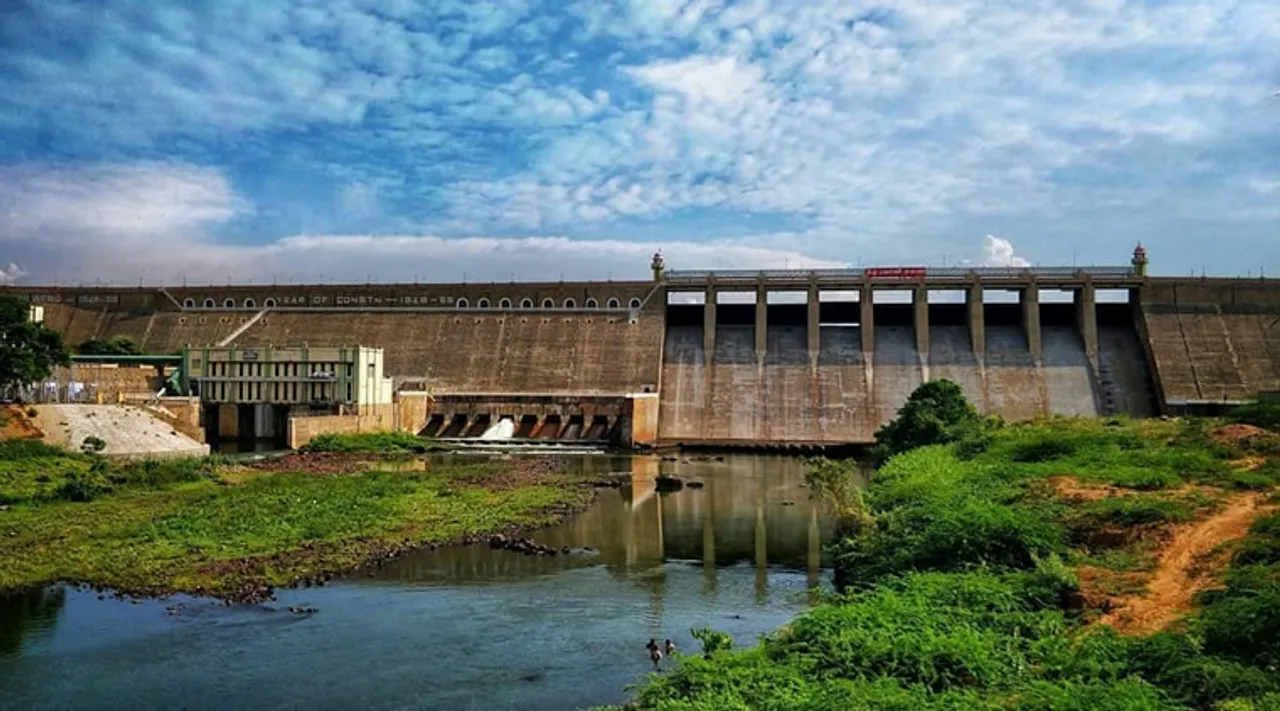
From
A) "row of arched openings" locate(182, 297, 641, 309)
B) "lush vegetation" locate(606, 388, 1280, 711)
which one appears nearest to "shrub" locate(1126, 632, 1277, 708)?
"lush vegetation" locate(606, 388, 1280, 711)

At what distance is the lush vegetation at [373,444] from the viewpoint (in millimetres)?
44469

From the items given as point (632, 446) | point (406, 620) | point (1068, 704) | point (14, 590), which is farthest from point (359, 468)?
point (1068, 704)

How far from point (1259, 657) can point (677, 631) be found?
8.52 m

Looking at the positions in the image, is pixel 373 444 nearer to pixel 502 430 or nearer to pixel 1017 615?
pixel 502 430

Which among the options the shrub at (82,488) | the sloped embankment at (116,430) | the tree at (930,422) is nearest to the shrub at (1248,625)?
the tree at (930,422)

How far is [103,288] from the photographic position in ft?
220

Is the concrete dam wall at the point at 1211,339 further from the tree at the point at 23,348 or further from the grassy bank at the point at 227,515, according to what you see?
the tree at the point at 23,348

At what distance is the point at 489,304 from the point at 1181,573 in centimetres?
5075

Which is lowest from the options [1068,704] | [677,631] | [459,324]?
[677,631]

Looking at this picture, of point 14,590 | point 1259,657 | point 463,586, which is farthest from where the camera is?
point 463,586

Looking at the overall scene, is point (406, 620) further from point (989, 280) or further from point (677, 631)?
point (989, 280)

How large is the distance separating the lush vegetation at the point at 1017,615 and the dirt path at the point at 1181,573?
0.87 feet

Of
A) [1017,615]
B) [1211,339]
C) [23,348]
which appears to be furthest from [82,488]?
[1211,339]

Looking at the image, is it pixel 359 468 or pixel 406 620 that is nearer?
pixel 406 620
